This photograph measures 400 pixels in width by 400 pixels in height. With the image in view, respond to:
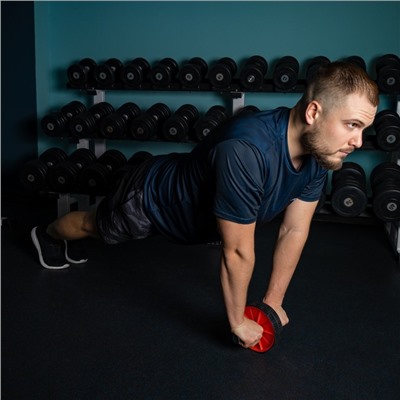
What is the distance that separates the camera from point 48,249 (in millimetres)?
2582

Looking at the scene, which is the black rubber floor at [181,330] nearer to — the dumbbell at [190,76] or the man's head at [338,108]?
the man's head at [338,108]

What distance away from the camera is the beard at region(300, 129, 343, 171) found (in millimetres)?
1411

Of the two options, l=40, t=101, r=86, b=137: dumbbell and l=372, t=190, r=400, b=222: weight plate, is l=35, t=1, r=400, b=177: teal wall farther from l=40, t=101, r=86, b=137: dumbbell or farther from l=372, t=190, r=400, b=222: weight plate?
l=372, t=190, r=400, b=222: weight plate

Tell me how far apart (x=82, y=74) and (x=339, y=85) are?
270 cm

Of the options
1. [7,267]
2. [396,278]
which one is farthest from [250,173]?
[7,267]

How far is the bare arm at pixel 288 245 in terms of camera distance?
1.75 m

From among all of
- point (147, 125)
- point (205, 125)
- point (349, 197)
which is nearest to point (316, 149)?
point (349, 197)

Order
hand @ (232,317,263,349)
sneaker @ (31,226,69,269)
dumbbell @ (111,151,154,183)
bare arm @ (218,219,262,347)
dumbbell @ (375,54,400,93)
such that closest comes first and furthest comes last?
bare arm @ (218,219,262,347) < hand @ (232,317,263,349) < sneaker @ (31,226,69,269) < dumbbell @ (375,54,400,93) < dumbbell @ (111,151,154,183)

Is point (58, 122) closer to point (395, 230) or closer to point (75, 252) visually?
point (75, 252)

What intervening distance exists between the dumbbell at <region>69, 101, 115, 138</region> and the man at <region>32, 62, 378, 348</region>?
1634 mm

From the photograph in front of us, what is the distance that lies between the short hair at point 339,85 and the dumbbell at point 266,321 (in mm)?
726

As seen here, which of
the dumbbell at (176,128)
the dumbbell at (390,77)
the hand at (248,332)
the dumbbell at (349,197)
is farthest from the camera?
the dumbbell at (176,128)

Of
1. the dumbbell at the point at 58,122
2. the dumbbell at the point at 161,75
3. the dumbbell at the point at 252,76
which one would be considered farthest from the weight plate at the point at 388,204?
the dumbbell at the point at 58,122

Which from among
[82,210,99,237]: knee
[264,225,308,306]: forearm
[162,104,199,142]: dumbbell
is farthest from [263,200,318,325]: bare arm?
[162,104,199,142]: dumbbell
